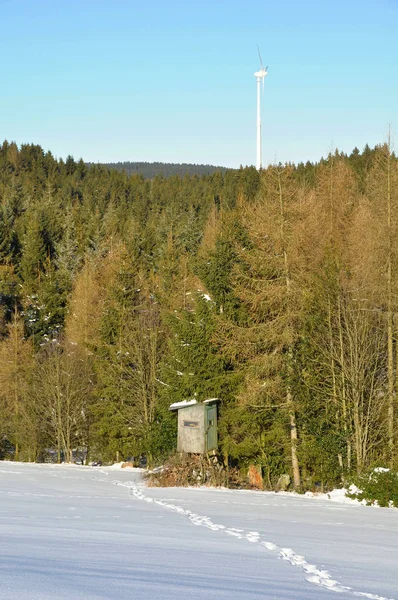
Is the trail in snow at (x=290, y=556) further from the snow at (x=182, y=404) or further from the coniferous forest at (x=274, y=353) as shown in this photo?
the snow at (x=182, y=404)

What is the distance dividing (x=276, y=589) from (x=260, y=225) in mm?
19996

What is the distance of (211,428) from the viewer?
26.9 meters

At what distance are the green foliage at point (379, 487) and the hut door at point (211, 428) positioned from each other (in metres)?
9.29

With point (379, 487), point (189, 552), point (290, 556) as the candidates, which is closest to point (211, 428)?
point (379, 487)

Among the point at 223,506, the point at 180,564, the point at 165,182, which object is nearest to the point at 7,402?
the point at 223,506

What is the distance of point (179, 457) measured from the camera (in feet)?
85.2

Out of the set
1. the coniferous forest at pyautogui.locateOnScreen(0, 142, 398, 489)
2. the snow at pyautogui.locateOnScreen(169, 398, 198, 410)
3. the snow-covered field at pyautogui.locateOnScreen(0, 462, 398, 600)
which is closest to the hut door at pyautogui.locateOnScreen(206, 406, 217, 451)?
the coniferous forest at pyautogui.locateOnScreen(0, 142, 398, 489)

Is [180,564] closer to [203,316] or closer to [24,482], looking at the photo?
[24,482]

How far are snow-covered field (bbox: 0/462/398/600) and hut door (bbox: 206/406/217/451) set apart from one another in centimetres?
1188

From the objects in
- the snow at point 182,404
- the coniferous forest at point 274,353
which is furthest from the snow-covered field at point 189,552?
the snow at point 182,404

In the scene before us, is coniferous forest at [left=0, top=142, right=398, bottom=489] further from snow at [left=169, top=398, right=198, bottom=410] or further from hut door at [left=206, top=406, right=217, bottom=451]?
hut door at [left=206, top=406, right=217, bottom=451]

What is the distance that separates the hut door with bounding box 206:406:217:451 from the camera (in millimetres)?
26812

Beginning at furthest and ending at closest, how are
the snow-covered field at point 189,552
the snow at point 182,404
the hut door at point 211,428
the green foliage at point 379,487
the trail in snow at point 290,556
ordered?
1. the snow at point 182,404
2. the hut door at point 211,428
3. the green foliage at point 379,487
4. the trail in snow at point 290,556
5. the snow-covered field at point 189,552

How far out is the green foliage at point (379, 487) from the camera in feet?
56.7
